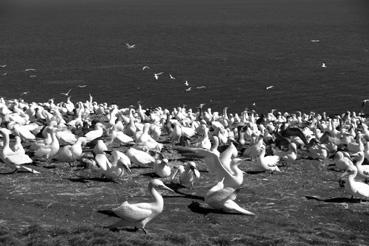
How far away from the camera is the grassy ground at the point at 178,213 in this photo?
13602mm

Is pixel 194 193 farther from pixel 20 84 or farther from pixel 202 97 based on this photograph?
pixel 20 84

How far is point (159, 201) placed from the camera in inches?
553

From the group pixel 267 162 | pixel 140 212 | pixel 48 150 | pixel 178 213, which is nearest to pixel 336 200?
pixel 267 162

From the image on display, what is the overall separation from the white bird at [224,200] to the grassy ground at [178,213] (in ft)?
0.69

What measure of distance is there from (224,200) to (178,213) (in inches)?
49.5

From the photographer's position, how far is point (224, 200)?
1584 centimetres

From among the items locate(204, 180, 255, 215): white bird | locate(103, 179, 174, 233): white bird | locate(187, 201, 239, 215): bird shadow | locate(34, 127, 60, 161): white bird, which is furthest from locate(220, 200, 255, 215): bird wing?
locate(34, 127, 60, 161): white bird

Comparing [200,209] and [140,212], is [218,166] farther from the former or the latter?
[140,212]

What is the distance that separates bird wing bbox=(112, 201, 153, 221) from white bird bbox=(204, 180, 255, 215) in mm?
2527

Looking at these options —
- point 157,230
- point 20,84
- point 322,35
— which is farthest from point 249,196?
point 322,35

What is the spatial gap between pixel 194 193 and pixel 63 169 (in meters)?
4.96

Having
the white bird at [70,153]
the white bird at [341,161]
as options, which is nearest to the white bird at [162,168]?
the white bird at [70,153]

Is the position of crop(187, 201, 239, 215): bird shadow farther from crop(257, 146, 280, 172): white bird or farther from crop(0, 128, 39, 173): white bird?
crop(0, 128, 39, 173): white bird

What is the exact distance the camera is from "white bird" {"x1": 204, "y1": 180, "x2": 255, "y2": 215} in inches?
623
